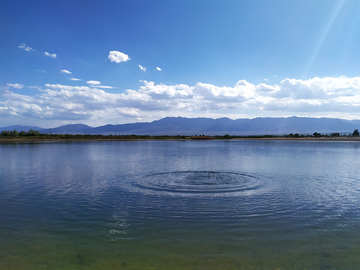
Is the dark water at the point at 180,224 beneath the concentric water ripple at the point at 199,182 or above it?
beneath

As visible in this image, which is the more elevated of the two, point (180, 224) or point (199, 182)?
point (199, 182)

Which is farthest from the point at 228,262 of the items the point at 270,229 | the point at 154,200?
the point at 154,200

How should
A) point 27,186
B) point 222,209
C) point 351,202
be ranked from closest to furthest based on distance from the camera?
1. point 222,209
2. point 351,202
3. point 27,186

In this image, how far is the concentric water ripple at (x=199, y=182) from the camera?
43.5 ft

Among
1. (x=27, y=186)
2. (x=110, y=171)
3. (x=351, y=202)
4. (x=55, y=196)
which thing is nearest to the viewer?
(x=351, y=202)

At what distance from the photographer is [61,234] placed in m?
7.66

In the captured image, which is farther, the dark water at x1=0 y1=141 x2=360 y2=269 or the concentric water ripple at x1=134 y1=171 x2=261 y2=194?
the concentric water ripple at x1=134 y1=171 x2=261 y2=194

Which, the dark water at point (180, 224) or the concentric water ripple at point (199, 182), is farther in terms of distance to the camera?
the concentric water ripple at point (199, 182)

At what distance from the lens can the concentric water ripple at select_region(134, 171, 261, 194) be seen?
1326 centimetres

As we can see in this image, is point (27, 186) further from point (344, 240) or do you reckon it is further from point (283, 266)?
point (344, 240)

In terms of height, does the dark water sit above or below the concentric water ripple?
below

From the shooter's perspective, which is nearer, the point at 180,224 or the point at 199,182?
the point at 180,224

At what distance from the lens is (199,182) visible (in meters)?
15.1

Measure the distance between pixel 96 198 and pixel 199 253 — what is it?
695 centimetres
